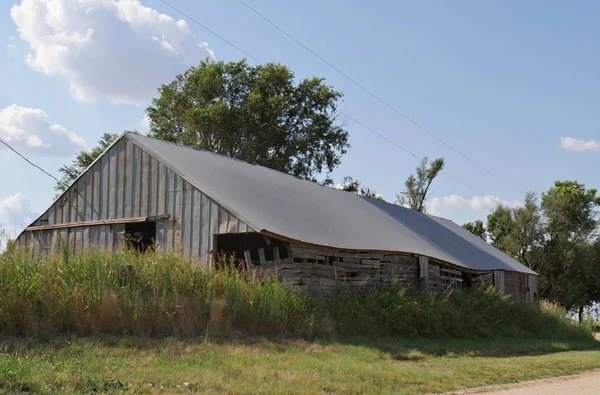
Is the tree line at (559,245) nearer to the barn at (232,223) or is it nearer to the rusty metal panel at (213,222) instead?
the barn at (232,223)

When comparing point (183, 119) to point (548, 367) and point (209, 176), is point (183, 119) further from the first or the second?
point (548, 367)

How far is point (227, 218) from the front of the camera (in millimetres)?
16734

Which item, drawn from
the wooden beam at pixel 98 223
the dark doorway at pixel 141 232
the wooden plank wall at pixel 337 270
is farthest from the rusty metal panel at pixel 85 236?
the wooden plank wall at pixel 337 270

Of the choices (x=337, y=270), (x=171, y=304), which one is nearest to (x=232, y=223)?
(x=337, y=270)

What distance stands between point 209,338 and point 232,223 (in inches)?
203

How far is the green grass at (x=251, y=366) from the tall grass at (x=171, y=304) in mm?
588

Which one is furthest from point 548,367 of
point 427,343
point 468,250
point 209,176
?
point 468,250

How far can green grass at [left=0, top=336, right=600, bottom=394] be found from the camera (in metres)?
8.10

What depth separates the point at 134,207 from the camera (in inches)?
755

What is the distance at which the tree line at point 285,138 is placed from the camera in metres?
37.4

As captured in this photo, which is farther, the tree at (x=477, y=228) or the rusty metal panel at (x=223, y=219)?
the tree at (x=477, y=228)

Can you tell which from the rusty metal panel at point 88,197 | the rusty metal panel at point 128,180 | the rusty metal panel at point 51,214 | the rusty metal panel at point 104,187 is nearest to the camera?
the rusty metal panel at point 128,180

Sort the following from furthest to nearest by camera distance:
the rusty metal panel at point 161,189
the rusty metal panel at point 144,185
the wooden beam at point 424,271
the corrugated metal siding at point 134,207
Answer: the wooden beam at point 424,271, the rusty metal panel at point 144,185, the rusty metal panel at point 161,189, the corrugated metal siding at point 134,207

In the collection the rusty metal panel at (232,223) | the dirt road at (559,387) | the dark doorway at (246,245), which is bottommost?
the dirt road at (559,387)
